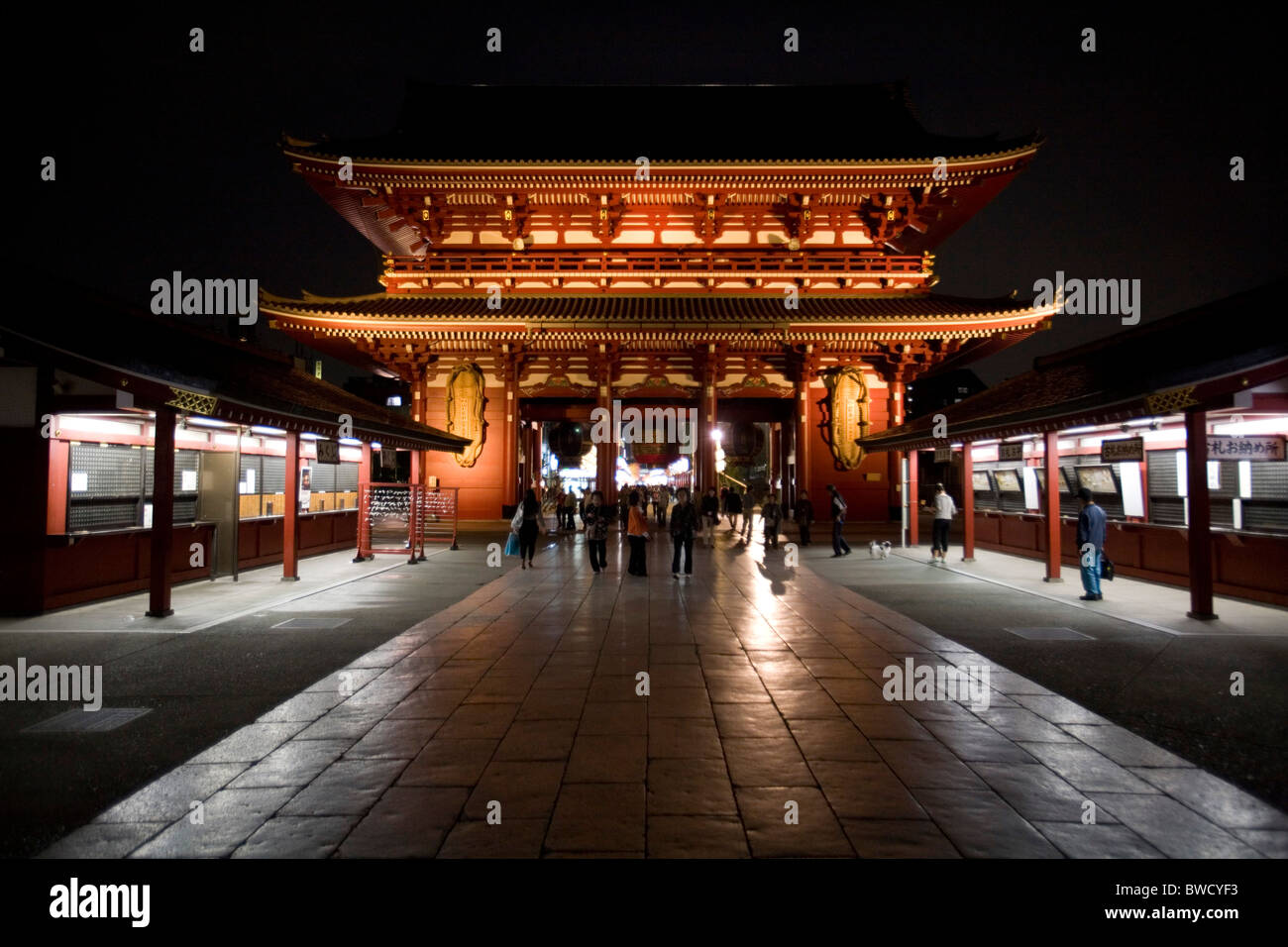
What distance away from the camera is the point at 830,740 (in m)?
4.39

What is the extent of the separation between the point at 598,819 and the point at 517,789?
0.59 metres

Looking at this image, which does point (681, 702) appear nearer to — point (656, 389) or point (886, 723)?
point (886, 723)

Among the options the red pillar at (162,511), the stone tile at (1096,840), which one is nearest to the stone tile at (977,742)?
the stone tile at (1096,840)

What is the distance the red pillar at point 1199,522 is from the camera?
7.87 meters

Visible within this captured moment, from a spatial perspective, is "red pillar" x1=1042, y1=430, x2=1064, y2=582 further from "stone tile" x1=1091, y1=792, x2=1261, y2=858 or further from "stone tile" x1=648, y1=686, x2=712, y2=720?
"stone tile" x1=648, y1=686, x2=712, y2=720

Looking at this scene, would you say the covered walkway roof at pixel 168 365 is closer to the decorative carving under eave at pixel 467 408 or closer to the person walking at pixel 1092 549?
the decorative carving under eave at pixel 467 408

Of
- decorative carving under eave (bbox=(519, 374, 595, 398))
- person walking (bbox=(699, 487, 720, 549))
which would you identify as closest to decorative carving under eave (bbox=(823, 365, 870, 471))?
person walking (bbox=(699, 487, 720, 549))

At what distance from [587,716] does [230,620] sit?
5.81 m

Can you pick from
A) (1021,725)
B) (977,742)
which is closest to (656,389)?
(1021,725)

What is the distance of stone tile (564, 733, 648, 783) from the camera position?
380 cm
